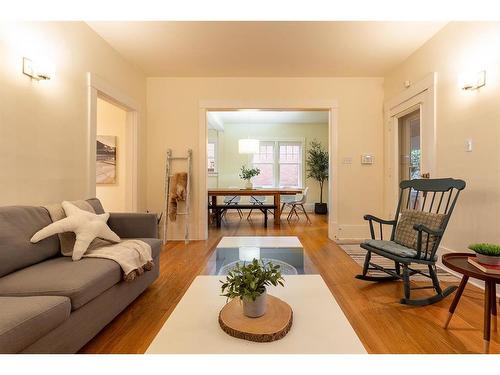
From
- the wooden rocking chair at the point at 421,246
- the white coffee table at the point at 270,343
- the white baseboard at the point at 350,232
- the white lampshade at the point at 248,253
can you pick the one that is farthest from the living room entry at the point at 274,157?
the white coffee table at the point at 270,343

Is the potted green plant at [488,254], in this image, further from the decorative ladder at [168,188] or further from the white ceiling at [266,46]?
the decorative ladder at [168,188]

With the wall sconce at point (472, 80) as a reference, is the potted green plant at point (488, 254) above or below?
below

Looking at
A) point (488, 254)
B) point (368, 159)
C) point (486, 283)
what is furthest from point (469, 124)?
point (368, 159)

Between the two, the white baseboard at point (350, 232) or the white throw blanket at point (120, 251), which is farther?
the white baseboard at point (350, 232)

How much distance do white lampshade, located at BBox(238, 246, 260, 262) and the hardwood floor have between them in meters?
0.60

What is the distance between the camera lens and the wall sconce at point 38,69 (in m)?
2.16

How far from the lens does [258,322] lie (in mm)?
1129

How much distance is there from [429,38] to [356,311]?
316 cm

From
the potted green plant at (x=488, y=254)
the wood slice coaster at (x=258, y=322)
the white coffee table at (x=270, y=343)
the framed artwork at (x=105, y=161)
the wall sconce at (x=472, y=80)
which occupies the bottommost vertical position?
the white coffee table at (x=270, y=343)

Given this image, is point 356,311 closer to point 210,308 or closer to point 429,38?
point 210,308

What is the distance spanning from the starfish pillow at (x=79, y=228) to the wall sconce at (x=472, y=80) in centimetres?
340

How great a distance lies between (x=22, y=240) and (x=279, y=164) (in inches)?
273

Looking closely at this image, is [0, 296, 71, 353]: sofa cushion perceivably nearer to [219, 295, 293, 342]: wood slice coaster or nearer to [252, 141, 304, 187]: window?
[219, 295, 293, 342]: wood slice coaster

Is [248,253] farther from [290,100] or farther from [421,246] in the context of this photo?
[290,100]
